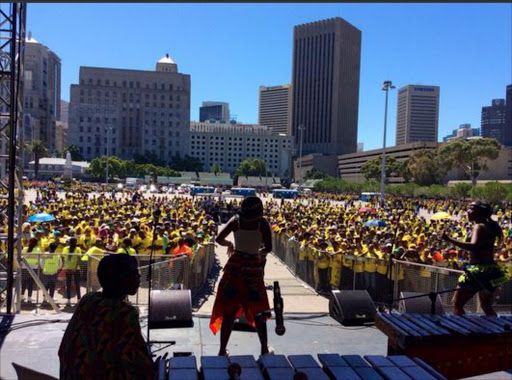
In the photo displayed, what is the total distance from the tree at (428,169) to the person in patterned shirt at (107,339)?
272 feet

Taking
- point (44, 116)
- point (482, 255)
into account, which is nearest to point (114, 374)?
point (482, 255)

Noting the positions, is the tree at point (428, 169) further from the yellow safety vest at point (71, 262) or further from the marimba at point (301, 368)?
the marimba at point (301, 368)

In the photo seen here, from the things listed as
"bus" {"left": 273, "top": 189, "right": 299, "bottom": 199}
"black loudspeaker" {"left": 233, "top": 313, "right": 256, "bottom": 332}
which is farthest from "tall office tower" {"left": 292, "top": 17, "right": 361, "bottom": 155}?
"black loudspeaker" {"left": 233, "top": 313, "right": 256, "bottom": 332}

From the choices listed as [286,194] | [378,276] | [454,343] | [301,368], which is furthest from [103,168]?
[301,368]

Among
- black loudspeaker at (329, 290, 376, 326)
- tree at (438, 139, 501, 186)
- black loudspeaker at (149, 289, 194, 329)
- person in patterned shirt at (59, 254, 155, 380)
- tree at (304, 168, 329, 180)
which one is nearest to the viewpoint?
person in patterned shirt at (59, 254, 155, 380)

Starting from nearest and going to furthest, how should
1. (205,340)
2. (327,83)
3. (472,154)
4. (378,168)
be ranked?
1. (205,340)
2. (472,154)
3. (378,168)
4. (327,83)

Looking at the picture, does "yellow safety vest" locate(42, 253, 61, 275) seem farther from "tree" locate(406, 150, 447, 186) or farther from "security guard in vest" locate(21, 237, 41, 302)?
"tree" locate(406, 150, 447, 186)

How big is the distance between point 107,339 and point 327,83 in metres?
176

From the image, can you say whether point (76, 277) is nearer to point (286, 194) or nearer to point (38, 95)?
point (286, 194)

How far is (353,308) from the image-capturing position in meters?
6.73

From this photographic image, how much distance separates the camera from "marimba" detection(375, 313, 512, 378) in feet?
13.9

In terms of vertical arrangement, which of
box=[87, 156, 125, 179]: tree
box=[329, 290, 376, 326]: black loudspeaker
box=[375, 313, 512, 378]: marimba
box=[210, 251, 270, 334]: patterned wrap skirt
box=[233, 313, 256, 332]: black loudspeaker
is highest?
box=[87, 156, 125, 179]: tree

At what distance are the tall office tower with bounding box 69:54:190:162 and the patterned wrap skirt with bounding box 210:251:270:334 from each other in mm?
142120

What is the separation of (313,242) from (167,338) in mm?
6811
